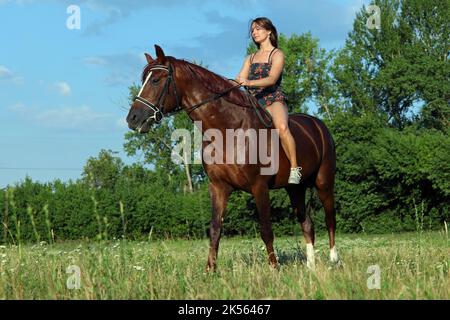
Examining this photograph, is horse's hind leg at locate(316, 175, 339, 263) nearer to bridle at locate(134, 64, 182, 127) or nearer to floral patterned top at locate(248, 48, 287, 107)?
floral patterned top at locate(248, 48, 287, 107)

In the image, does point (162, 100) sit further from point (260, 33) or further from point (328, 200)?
point (328, 200)

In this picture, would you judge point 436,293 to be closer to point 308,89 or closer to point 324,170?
point 324,170

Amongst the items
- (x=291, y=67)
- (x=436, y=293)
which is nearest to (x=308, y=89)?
(x=291, y=67)

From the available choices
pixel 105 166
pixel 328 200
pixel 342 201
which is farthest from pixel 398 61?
pixel 328 200

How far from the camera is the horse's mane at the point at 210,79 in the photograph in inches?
317

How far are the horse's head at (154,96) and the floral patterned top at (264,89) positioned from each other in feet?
4.81

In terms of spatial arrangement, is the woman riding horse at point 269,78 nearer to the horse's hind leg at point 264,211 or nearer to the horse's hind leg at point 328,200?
the horse's hind leg at point 264,211

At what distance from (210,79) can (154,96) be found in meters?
0.86

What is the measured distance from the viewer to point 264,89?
909 cm

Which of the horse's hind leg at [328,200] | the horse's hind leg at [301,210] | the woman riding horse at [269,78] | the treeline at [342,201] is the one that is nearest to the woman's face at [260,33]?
the woman riding horse at [269,78]

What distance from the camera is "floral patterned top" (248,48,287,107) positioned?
8.92 metres

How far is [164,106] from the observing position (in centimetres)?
789
